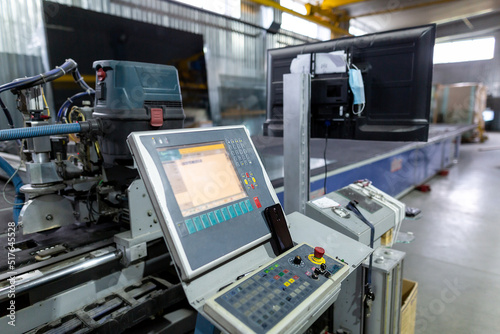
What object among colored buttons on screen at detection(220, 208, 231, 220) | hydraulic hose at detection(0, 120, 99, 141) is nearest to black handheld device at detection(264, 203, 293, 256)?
colored buttons on screen at detection(220, 208, 231, 220)

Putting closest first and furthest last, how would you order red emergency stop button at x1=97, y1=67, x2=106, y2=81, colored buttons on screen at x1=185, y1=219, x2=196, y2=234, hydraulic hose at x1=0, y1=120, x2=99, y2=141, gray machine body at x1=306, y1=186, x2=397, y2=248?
colored buttons on screen at x1=185, y1=219, x2=196, y2=234 → hydraulic hose at x1=0, y1=120, x2=99, y2=141 → gray machine body at x1=306, y1=186, x2=397, y2=248 → red emergency stop button at x1=97, y1=67, x2=106, y2=81

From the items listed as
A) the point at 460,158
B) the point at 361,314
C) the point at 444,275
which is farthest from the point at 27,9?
the point at 460,158

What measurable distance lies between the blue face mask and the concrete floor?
52.9 inches

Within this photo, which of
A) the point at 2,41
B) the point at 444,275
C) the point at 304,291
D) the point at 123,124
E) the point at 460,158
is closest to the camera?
the point at 304,291

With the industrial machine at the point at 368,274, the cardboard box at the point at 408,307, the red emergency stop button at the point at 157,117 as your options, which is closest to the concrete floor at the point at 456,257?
the cardboard box at the point at 408,307

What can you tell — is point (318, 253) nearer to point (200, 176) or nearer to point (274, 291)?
point (274, 291)

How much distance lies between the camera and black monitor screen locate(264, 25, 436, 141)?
3.86 feet

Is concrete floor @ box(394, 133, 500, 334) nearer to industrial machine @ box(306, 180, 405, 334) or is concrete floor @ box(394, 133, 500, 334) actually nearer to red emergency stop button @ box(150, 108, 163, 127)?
industrial machine @ box(306, 180, 405, 334)

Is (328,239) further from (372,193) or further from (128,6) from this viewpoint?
(128,6)

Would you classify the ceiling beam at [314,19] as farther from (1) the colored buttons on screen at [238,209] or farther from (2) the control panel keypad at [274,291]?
(2) the control panel keypad at [274,291]

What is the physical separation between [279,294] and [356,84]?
89cm

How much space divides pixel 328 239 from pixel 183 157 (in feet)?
1.67

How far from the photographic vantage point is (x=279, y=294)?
69 cm

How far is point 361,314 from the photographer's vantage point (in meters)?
1.29
